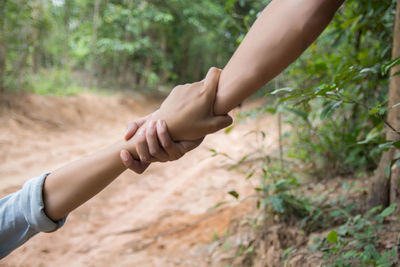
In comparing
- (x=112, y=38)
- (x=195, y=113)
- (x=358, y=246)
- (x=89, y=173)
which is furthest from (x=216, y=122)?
(x=112, y=38)

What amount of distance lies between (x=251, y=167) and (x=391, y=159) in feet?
2.17

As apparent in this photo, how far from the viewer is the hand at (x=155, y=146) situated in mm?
844

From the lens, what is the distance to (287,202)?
154cm

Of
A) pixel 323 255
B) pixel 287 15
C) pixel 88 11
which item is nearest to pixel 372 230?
pixel 323 255

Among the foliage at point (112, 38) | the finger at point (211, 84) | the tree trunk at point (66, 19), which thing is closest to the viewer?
the finger at point (211, 84)

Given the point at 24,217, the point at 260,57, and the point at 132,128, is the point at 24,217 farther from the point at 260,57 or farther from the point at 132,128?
the point at 260,57

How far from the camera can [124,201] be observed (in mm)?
2887

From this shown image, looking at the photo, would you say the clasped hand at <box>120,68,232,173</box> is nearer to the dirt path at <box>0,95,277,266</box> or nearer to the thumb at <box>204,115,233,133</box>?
the thumb at <box>204,115,233,133</box>

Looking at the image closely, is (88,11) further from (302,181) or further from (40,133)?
(302,181)

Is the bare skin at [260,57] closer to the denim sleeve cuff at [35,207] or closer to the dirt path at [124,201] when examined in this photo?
the denim sleeve cuff at [35,207]

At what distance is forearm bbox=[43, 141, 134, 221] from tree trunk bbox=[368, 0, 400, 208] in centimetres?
106

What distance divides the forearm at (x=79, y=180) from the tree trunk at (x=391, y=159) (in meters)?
1.06

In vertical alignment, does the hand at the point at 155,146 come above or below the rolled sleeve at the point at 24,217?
above

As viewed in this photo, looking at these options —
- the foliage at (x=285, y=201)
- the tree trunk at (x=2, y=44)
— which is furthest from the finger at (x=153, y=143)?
the tree trunk at (x=2, y=44)
